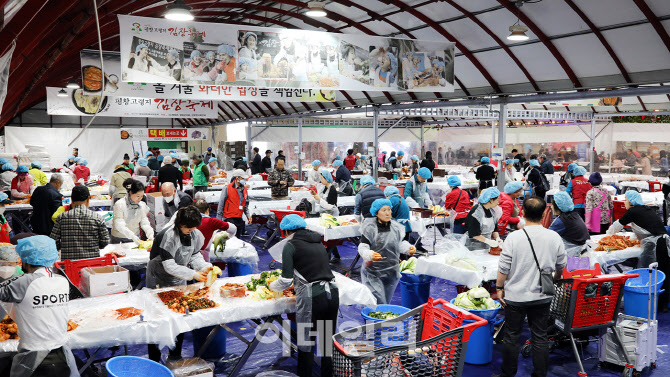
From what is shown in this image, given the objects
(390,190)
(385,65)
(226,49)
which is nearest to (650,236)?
(390,190)

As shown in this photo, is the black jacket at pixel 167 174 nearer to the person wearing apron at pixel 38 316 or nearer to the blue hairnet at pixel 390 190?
the blue hairnet at pixel 390 190

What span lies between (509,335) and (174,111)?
1564cm

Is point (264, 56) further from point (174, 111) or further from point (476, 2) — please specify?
point (174, 111)

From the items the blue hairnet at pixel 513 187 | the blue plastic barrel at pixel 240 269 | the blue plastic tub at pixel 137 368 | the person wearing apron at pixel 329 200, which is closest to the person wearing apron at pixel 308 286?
the blue plastic tub at pixel 137 368

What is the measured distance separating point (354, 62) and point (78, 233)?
708 cm

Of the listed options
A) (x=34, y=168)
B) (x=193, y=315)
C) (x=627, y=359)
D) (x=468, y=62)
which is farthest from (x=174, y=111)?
(x=627, y=359)

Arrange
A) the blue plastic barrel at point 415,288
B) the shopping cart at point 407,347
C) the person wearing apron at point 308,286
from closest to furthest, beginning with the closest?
the shopping cart at point 407,347
the person wearing apron at point 308,286
the blue plastic barrel at point 415,288

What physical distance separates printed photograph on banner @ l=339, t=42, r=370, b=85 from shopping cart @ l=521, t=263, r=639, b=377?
283 inches

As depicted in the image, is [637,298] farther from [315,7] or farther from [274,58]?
[274,58]

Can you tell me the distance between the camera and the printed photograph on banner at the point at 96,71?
1162 cm

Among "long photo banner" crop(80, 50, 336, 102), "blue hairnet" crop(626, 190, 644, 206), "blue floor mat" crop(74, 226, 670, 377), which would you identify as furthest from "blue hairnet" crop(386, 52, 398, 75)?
"blue floor mat" crop(74, 226, 670, 377)

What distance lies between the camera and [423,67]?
1168cm

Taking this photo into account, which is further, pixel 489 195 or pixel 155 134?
pixel 155 134

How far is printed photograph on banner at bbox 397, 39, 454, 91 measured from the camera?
1153 centimetres
